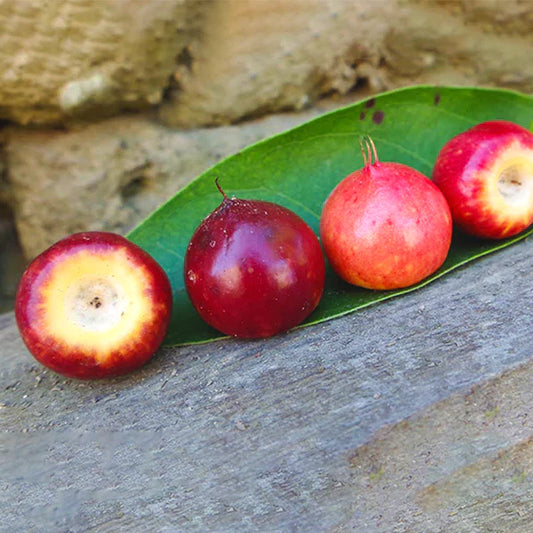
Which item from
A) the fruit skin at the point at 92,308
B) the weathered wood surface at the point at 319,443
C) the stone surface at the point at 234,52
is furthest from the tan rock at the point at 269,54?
the weathered wood surface at the point at 319,443

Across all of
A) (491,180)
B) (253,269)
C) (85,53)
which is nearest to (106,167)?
(85,53)

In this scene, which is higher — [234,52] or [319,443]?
[234,52]

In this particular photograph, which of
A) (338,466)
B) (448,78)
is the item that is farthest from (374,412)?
(448,78)

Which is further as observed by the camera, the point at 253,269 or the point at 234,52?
the point at 234,52

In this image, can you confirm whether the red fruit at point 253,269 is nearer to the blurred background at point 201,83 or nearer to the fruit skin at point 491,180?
the fruit skin at point 491,180

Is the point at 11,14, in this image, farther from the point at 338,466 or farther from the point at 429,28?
the point at 338,466

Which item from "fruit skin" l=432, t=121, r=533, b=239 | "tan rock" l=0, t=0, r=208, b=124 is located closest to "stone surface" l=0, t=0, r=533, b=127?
"tan rock" l=0, t=0, r=208, b=124

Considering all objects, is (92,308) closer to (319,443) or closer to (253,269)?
(253,269)
